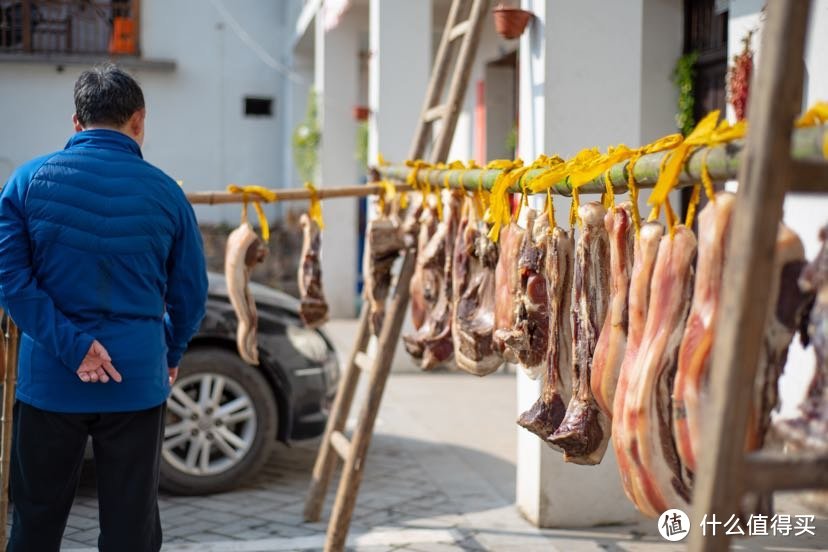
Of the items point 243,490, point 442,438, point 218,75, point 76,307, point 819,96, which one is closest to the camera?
point 76,307

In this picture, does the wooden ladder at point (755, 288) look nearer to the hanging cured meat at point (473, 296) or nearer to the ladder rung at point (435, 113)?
the hanging cured meat at point (473, 296)

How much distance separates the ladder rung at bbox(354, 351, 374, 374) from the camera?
524 cm

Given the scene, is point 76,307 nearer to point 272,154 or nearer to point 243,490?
point 243,490

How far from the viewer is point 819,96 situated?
4848 mm

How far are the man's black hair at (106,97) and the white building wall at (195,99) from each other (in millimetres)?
14492

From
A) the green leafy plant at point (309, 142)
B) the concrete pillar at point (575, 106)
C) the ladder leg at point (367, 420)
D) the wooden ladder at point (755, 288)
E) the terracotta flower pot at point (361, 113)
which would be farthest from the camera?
the green leafy plant at point (309, 142)

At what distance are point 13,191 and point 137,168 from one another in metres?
0.41

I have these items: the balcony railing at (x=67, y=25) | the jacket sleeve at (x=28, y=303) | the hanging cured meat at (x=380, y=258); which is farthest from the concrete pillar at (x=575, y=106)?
the balcony railing at (x=67, y=25)

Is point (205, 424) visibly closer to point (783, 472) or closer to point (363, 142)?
point (783, 472)

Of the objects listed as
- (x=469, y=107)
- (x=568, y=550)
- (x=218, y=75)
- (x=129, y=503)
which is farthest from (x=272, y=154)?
Result: (x=129, y=503)

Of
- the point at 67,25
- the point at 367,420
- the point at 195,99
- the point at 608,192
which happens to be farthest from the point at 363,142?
the point at 608,192

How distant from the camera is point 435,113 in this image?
215 inches

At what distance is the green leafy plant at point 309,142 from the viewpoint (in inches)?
624

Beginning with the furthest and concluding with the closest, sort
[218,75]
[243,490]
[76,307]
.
Answer: 1. [218,75]
2. [243,490]
3. [76,307]
